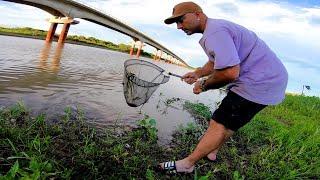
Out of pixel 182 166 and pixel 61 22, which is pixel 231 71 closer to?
pixel 182 166

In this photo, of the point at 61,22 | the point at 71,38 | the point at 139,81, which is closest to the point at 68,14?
the point at 61,22

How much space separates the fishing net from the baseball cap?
1.99 metres

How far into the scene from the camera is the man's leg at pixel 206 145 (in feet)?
14.3

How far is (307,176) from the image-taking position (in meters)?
5.37

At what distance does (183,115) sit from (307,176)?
3461 millimetres

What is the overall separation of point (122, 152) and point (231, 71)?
1635mm

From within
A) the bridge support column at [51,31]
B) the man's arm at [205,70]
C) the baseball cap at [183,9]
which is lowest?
the bridge support column at [51,31]

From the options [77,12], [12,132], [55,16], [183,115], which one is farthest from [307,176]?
[55,16]

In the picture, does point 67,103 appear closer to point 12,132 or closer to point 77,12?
point 12,132

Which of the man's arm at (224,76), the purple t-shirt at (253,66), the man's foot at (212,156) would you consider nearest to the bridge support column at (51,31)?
the man's foot at (212,156)

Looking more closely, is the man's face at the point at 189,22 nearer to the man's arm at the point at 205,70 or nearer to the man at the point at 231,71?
Answer: the man at the point at 231,71

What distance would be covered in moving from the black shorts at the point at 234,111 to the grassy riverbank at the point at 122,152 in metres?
0.61

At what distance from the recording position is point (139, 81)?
5.88m

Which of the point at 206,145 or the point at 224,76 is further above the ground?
the point at 224,76
